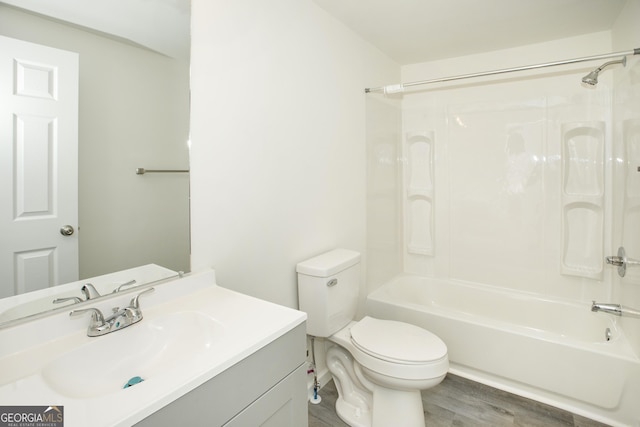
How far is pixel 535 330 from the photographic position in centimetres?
194

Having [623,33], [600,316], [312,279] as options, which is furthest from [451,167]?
[312,279]

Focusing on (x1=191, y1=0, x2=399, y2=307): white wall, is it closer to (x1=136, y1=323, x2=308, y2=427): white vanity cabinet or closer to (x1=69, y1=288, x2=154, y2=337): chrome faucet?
(x1=69, y1=288, x2=154, y2=337): chrome faucet

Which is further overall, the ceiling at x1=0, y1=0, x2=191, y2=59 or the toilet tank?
the toilet tank

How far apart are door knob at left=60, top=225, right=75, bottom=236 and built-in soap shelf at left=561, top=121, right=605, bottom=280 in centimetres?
290

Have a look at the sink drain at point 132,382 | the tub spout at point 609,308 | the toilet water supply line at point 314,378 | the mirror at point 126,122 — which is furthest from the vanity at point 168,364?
the tub spout at point 609,308

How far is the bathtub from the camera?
1680 mm

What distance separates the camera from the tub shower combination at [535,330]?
5.54ft

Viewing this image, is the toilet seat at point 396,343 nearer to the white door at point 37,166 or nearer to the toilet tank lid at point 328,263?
the toilet tank lid at point 328,263

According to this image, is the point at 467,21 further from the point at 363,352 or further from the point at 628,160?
the point at 363,352

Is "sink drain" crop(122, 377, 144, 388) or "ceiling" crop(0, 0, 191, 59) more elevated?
"ceiling" crop(0, 0, 191, 59)

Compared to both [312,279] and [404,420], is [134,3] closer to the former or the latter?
[312,279]

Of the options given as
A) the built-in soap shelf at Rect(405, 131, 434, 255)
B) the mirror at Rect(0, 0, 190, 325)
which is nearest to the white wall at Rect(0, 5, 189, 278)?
the mirror at Rect(0, 0, 190, 325)

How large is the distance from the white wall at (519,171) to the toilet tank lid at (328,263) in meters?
1.28

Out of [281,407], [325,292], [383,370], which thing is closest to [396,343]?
[383,370]
